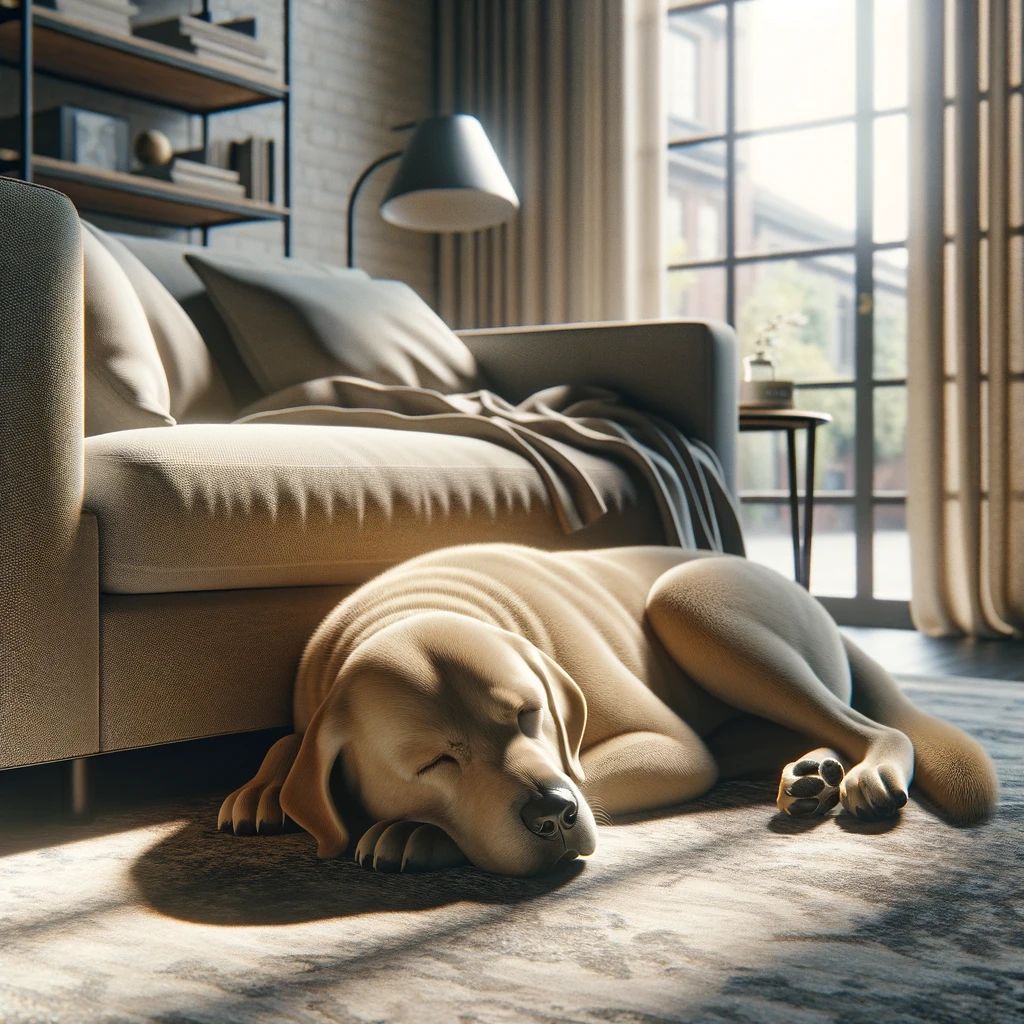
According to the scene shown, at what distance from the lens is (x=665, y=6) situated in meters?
4.73

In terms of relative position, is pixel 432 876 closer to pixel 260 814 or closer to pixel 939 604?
pixel 260 814

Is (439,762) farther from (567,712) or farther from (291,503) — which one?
(291,503)

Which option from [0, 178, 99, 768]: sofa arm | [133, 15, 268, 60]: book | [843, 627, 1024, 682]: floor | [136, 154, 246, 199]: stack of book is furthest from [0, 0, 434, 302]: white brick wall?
[0, 178, 99, 768]: sofa arm

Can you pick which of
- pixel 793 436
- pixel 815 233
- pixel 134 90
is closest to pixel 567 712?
pixel 793 436

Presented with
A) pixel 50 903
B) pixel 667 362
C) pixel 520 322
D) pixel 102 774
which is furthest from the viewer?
pixel 520 322

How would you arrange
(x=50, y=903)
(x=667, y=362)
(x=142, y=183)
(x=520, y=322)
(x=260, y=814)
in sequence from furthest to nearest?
(x=520, y=322)
(x=142, y=183)
(x=667, y=362)
(x=260, y=814)
(x=50, y=903)

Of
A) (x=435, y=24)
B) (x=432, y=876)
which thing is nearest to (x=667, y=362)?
(x=432, y=876)

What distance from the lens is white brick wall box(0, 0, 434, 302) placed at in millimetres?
4551

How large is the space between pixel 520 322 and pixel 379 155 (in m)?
0.89

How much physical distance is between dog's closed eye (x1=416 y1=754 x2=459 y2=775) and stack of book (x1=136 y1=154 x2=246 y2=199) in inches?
118

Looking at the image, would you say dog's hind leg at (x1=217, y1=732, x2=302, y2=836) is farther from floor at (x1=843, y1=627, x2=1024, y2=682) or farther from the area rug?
floor at (x1=843, y1=627, x2=1024, y2=682)

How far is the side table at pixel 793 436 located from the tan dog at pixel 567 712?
1.93 m

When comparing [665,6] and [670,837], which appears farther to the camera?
[665,6]

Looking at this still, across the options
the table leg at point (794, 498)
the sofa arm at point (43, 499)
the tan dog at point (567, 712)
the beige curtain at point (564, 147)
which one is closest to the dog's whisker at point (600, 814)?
the tan dog at point (567, 712)
